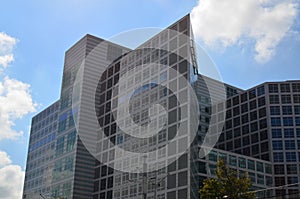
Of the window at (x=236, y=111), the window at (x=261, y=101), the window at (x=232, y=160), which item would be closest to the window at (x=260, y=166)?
the window at (x=232, y=160)

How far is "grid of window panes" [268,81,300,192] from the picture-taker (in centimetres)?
11225

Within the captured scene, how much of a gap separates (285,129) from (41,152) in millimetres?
82641

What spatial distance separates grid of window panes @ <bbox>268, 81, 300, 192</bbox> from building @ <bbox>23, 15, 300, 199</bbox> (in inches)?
123

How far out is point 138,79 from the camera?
337 ft

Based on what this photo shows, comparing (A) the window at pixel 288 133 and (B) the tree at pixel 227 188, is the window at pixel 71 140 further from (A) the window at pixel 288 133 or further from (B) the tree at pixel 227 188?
(B) the tree at pixel 227 188

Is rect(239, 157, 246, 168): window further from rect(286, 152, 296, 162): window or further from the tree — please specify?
Answer: the tree

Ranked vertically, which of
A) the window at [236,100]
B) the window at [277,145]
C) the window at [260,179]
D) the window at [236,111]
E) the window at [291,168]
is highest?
the window at [236,100]

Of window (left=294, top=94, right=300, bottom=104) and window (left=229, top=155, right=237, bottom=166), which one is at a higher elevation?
window (left=294, top=94, right=300, bottom=104)

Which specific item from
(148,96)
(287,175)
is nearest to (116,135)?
(148,96)

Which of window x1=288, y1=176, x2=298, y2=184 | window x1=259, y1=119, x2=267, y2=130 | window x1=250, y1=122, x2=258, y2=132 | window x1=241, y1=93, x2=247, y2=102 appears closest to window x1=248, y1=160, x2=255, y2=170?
window x1=288, y1=176, x2=298, y2=184

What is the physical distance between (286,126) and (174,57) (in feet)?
138

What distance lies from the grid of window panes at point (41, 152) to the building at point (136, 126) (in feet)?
1.31

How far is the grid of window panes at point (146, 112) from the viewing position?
84.5 metres

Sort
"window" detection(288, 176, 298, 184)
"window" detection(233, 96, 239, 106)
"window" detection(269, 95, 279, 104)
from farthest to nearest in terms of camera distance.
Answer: "window" detection(233, 96, 239, 106) → "window" detection(269, 95, 279, 104) → "window" detection(288, 176, 298, 184)
